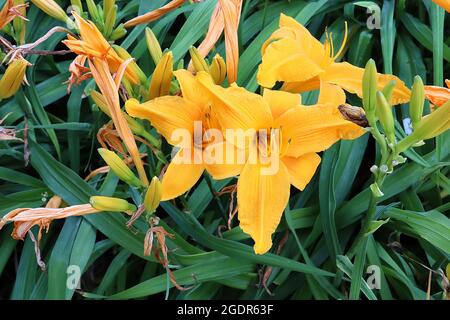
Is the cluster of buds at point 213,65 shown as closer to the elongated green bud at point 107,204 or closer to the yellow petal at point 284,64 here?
the yellow petal at point 284,64

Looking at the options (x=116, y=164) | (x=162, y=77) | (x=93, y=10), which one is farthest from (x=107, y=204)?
(x=93, y=10)

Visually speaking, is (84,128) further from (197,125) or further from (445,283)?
(445,283)

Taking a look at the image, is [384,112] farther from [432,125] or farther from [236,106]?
[236,106]

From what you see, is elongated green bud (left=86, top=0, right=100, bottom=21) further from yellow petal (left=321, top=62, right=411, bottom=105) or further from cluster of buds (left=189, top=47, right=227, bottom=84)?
yellow petal (left=321, top=62, right=411, bottom=105)

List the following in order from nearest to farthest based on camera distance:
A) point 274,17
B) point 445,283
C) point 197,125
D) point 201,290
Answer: point 197,125
point 445,283
point 201,290
point 274,17

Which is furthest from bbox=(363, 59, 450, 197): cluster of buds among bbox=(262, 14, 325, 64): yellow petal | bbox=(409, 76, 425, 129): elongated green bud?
bbox=(262, 14, 325, 64): yellow petal
